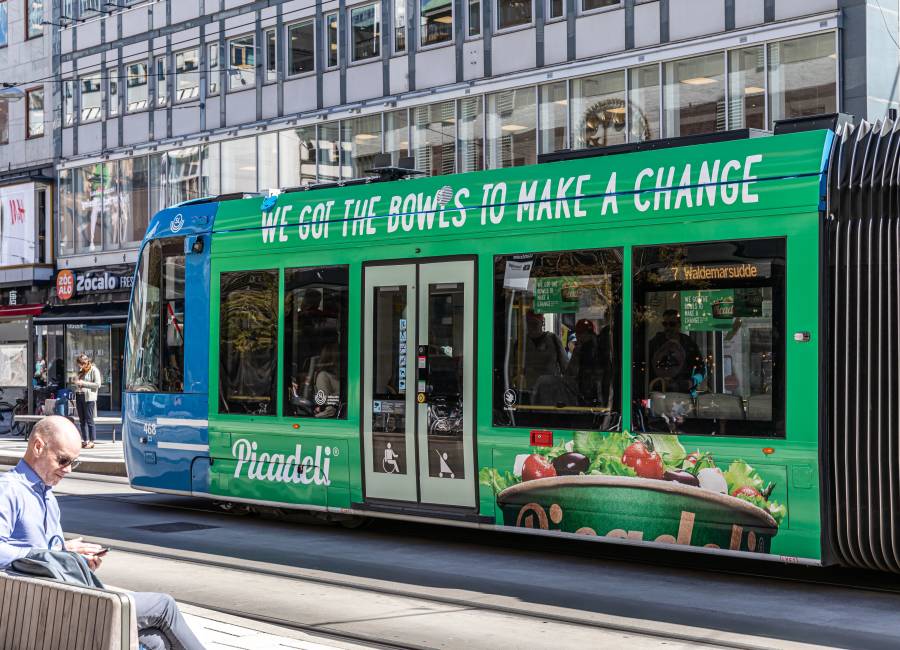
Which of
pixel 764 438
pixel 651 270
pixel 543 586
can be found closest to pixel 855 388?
pixel 764 438

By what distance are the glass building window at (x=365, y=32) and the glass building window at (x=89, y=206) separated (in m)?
11.3

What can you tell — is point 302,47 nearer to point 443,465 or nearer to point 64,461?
point 443,465

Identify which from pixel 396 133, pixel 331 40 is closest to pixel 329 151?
pixel 396 133

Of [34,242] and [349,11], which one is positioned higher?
[349,11]

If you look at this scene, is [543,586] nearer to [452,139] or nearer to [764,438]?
[764,438]

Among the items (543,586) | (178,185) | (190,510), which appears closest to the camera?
(543,586)

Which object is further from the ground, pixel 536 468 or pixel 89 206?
pixel 89 206

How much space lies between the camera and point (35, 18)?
4284 centimetres

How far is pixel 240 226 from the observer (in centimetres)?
1298

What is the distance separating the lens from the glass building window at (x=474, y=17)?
29.1 meters

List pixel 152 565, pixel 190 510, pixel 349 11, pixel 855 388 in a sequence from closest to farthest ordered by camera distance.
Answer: pixel 855 388 → pixel 152 565 → pixel 190 510 → pixel 349 11

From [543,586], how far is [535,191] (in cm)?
322

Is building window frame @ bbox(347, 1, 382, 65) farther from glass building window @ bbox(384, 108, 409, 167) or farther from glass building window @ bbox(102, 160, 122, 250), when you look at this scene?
→ glass building window @ bbox(102, 160, 122, 250)

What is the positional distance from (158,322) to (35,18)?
3261cm
